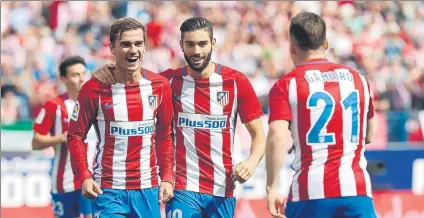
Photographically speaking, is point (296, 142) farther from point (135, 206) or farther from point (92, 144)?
point (92, 144)

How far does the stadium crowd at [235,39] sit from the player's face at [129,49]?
35.1 ft

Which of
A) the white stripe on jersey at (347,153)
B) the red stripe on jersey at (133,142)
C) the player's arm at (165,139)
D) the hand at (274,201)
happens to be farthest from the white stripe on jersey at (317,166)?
the red stripe on jersey at (133,142)

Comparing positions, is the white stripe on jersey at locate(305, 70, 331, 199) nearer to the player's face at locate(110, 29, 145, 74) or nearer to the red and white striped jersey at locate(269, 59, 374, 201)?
the red and white striped jersey at locate(269, 59, 374, 201)

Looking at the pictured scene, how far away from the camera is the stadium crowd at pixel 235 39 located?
21.0 metres

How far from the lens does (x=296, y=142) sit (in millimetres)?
7488

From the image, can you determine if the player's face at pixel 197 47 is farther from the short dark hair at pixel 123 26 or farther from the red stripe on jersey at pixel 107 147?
the red stripe on jersey at pixel 107 147

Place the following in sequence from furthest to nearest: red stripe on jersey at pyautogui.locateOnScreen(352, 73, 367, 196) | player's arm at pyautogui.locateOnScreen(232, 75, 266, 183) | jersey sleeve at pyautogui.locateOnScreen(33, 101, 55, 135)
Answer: jersey sleeve at pyautogui.locateOnScreen(33, 101, 55, 135)
player's arm at pyautogui.locateOnScreen(232, 75, 266, 183)
red stripe on jersey at pyautogui.locateOnScreen(352, 73, 367, 196)

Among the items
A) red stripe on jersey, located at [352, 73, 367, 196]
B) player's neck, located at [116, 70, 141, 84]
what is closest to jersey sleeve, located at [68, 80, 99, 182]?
player's neck, located at [116, 70, 141, 84]

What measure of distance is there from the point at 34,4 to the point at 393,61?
7421mm

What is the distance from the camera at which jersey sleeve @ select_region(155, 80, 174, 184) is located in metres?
8.73

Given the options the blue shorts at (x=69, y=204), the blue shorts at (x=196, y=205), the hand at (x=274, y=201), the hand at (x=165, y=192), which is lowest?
the blue shorts at (x=69, y=204)

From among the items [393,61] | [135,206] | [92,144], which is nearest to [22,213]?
[92,144]

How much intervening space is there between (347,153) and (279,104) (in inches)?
23.3

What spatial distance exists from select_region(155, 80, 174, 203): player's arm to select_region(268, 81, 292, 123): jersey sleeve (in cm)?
155
